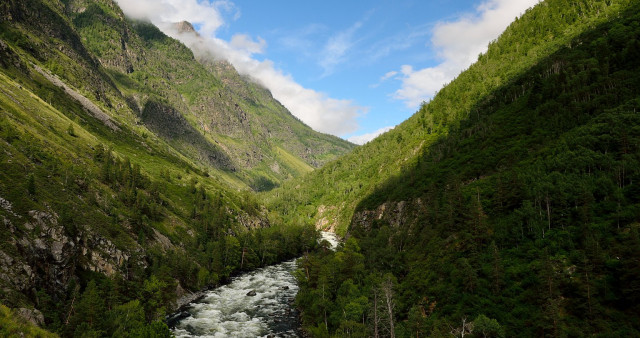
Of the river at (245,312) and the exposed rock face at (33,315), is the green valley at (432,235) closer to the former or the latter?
A: the exposed rock face at (33,315)

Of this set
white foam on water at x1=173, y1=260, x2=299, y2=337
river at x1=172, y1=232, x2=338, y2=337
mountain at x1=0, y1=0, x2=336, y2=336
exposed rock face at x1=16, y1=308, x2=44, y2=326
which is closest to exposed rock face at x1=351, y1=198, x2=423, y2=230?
mountain at x1=0, y1=0, x2=336, y2=336

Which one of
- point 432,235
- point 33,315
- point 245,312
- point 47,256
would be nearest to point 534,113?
point 432,235

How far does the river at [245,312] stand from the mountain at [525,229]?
7460 millimetres

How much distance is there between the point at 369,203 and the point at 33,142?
137m

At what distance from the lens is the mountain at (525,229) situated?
44594 millimetres

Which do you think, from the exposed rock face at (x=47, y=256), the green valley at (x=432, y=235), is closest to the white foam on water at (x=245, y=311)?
the green valley at (x=432, y=235)

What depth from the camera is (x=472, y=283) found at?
55844mm

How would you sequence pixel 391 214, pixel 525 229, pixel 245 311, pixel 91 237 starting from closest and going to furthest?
pixel 525 229 < pixel 91 237 < pixel 245 311 < pixel 391 214

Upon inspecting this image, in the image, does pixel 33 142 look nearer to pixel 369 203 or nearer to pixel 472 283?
pixel 472 283

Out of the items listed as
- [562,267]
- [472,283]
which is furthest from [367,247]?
[562,267]

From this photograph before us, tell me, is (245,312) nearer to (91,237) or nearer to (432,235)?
(91,237)

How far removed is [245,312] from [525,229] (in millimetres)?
69492

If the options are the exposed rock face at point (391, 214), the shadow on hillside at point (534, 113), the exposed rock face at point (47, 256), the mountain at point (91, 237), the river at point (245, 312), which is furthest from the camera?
the exposed rock face at point (391, 214)

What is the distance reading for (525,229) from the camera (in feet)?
206
